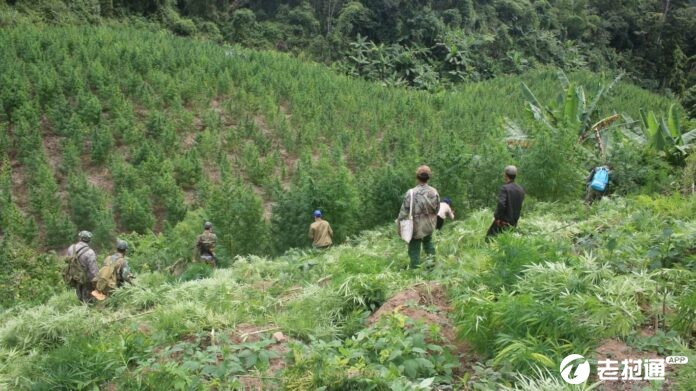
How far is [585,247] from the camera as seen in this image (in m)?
5.36

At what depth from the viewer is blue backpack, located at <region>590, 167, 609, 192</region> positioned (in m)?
9.31

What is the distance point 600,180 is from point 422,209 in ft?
16.2

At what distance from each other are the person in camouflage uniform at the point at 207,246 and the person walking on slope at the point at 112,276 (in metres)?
1.88

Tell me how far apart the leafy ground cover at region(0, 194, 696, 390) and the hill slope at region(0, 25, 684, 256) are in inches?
186

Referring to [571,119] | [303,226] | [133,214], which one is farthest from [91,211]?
[571,119]

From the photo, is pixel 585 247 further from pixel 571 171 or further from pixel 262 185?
pixel 262 185

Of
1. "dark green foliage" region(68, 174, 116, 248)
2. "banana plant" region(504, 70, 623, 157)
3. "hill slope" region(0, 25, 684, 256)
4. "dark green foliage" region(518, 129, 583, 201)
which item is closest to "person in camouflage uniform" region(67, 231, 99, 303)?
"hill slope" region(0, 25, 684, 256)

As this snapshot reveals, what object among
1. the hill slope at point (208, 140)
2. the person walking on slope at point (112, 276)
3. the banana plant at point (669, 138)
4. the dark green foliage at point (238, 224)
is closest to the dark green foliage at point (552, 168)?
the hill slope at point (208, 140)

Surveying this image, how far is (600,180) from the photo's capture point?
9367 mm

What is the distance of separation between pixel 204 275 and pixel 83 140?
958 centimetres

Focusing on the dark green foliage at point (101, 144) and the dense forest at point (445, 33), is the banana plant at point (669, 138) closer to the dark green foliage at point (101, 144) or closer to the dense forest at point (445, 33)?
the dark green foliage at point (101, 144)

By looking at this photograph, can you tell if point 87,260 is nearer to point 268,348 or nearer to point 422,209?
point 268,348

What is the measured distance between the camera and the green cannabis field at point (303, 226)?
12.2 feet

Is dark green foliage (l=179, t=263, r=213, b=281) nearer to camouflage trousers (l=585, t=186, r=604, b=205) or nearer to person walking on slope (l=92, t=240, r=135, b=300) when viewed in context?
person walking on slope (l=92, t=240, r=135, b=300)
